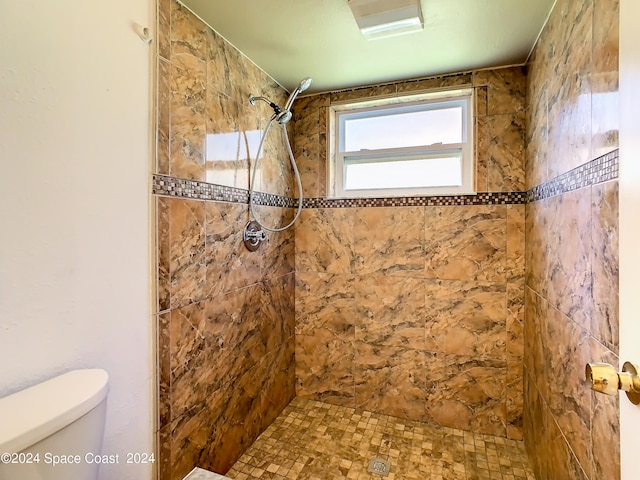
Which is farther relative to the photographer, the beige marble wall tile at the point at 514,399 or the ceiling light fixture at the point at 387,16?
the beige marble wall tile at the point at 514,399

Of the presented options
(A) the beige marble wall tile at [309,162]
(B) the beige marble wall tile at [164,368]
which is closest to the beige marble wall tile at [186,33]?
(A) the beige marble wall tile at [309,162]

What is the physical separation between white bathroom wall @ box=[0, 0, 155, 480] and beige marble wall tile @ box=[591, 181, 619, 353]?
1.54 meters

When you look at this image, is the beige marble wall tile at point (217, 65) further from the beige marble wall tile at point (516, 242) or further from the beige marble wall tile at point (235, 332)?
the beige marble wall tile at point (516, 242)

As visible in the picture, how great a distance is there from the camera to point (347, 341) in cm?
230

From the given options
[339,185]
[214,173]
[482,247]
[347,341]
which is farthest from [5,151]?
[482,247]

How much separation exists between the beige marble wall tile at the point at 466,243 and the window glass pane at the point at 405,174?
222mm

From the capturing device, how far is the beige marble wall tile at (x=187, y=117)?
134 centimetres

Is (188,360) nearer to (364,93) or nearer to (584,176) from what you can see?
(584,176)

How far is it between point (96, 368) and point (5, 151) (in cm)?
71

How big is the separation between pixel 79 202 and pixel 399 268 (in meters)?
1.77

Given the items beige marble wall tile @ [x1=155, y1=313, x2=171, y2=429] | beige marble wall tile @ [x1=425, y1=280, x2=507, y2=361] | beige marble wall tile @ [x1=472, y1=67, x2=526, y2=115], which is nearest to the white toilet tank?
beige marble wall tile @ [x1=155, y1=313, x2=171, y2=429]

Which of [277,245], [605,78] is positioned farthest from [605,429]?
[277,245]

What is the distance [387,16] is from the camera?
1.41m

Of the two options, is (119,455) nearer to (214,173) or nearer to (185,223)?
(185,223)
